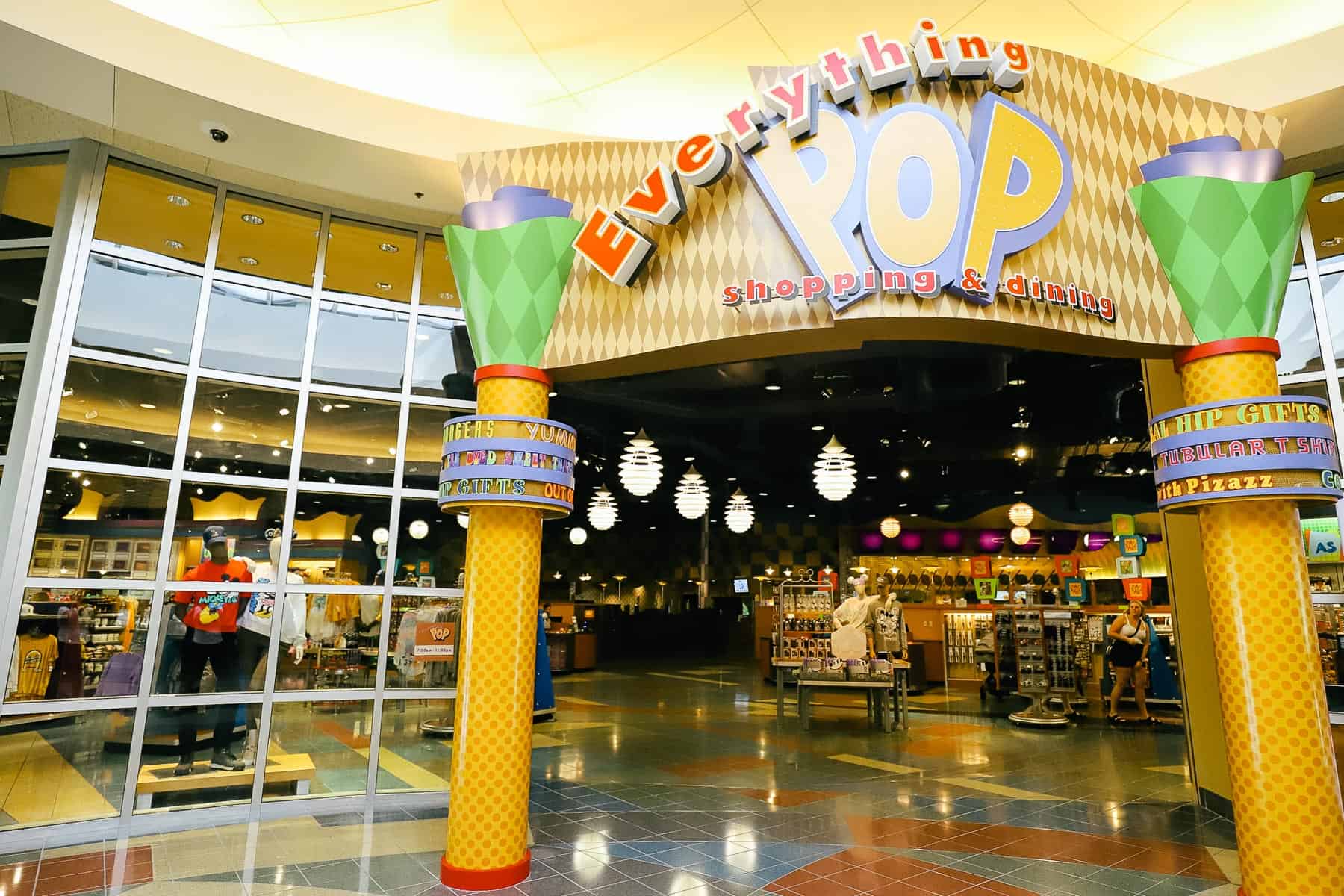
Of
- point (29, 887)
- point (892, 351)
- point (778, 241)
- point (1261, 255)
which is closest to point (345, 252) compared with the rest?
point (778, 241)

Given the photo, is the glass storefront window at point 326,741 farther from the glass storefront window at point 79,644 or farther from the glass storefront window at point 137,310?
the glass storefront window at point 137,310

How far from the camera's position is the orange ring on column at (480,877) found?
4246 millimetres

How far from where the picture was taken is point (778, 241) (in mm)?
4430

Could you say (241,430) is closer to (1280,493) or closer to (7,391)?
(7,391)

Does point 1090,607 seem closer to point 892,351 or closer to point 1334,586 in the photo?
point 892,351

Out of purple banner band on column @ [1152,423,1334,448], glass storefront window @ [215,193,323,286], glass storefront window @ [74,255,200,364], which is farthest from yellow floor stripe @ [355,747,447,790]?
purple banner band on column @ [1152,423,1334,448]

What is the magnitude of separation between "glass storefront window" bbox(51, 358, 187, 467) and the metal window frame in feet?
0.15

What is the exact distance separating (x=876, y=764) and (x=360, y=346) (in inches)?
242

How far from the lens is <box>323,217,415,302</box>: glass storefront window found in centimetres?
623

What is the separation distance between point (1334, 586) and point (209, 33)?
8298 mm

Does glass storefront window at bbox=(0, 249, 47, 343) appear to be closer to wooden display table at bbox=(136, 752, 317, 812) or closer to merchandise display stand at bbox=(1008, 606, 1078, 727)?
wooden display table at bbox=(136, 752, 317, 812)

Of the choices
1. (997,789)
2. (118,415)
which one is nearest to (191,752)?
A: (118,415)

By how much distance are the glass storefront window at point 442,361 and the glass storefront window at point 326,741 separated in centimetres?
253

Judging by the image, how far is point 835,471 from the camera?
9.94m
